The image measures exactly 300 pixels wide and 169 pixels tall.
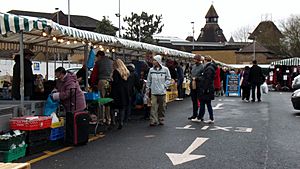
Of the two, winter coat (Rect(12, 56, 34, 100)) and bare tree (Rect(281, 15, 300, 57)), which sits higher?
bare tree (Rect(281, 15, 300, 57))

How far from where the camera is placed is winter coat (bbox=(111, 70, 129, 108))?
10773 mm

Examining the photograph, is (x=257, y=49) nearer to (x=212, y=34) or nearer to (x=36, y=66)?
(x=212, y=34)

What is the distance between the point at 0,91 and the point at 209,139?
615cm

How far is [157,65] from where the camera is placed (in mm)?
11430

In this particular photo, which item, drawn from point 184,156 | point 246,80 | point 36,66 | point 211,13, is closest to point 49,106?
point 184,156

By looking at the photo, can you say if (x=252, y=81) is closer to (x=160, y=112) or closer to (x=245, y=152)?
(x=160, y=112)

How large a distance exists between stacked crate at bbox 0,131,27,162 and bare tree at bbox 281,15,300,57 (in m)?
55.2

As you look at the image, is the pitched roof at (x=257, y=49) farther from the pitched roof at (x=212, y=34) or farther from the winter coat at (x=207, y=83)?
the winter coat at (x=207, y=83)

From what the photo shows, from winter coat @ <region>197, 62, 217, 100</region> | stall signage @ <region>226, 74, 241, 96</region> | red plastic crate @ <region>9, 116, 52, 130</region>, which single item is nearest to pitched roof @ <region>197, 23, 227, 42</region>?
stall signage @ <region>226, 74, 241, 96</region>


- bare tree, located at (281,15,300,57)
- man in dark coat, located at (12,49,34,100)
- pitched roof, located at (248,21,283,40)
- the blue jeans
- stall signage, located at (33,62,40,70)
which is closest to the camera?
man in dark coat, located at (12,49,34,100)

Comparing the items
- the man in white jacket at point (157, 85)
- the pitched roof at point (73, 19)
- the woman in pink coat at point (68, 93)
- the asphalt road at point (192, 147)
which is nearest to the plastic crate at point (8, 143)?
the asphalt road at point (192, 147)

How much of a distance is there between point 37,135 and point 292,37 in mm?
56259

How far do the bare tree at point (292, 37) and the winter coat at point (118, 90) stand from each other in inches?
2022

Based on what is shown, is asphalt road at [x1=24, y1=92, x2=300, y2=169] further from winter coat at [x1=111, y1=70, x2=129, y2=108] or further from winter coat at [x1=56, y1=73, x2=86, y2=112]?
winter coat at [x1=56, y1=73, x2=86, y2=112]
